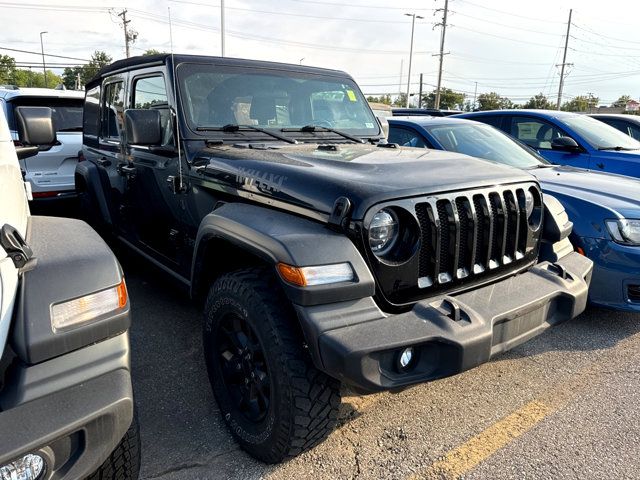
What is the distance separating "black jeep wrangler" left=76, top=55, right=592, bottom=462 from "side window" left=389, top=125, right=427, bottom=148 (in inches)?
73.9

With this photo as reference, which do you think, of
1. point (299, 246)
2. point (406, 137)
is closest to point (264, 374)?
point (299, 246)

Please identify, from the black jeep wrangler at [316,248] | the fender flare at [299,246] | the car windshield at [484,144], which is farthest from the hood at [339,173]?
the car windshield at [484,144]

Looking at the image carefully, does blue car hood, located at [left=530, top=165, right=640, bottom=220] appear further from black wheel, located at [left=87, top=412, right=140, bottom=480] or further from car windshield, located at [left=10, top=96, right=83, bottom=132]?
car windshield, located at [left=10, top=96, right=83, bottom=132]

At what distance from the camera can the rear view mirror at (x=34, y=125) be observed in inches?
110

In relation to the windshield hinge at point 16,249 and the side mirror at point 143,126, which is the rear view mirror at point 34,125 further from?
the windshield hinge at point 16,249

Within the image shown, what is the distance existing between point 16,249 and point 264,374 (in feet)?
3.69

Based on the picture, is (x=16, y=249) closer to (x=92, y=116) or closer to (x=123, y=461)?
(x=123, y=461)

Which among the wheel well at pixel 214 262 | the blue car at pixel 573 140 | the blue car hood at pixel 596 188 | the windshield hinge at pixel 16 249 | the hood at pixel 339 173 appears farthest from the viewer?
the blue car at pixel 573 140

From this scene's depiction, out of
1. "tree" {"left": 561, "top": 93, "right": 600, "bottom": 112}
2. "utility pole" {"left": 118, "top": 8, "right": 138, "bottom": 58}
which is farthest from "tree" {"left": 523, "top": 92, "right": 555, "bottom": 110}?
"utility pole" {"left": 118, "top": 8, "right": 138, "bottom": 58}

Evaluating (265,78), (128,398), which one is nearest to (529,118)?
(265,78)

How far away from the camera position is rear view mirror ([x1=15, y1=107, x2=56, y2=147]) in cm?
281

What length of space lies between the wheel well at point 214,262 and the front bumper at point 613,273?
8.54ft

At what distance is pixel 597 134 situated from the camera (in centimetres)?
608

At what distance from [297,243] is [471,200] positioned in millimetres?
918
